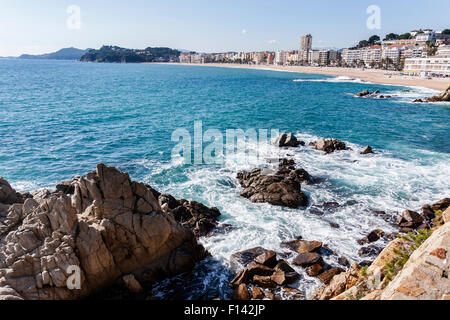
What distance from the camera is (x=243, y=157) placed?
31125 millimetres

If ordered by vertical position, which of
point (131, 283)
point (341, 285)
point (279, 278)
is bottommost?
point (279, 278)

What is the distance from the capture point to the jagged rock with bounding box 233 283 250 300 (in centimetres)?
1255

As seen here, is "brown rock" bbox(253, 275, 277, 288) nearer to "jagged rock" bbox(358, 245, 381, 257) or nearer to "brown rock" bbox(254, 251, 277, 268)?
"brown rock" bbox(254, 251, 277, 268)

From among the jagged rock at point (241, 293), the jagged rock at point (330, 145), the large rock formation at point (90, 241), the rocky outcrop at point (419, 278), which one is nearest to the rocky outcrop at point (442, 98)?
the jagged rock at point (330, 145)

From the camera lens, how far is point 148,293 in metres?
12.6

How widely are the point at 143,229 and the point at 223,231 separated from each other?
6312 mm

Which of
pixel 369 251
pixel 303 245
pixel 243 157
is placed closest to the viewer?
pixel 369 251

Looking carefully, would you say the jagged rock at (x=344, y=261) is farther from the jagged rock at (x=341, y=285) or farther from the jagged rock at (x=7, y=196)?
the jagged rock at (x=7, y=196)

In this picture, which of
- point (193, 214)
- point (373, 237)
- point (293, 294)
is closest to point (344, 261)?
point (373, 237)

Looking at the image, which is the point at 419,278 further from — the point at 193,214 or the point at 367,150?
the point at 367,150

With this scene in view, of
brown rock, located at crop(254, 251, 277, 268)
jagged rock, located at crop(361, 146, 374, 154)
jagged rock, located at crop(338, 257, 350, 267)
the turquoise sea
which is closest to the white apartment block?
the turquoise sea

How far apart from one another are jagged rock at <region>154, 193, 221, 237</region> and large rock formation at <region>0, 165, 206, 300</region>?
280 cm

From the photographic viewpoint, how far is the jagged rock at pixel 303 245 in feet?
52.7

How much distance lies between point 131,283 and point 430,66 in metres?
159
